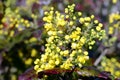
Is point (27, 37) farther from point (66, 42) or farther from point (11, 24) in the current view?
point (66, 42)

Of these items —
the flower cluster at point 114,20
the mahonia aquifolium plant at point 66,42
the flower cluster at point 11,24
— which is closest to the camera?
the mahonia aquifolium plant at point 66,42

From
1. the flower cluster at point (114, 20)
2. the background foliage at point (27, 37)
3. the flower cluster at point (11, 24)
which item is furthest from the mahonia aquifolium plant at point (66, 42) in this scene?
the flower cluster at point (11, 24)

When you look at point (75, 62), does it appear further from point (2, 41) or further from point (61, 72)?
point (2, 41)

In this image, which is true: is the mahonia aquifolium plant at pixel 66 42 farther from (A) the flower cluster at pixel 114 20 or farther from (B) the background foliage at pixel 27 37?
(A) the flower cluster at pixel 114 20

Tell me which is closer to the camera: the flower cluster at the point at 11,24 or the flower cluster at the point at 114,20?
the flower cluster at the point at 114,20

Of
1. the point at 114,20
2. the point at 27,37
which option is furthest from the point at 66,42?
the point at 114,20

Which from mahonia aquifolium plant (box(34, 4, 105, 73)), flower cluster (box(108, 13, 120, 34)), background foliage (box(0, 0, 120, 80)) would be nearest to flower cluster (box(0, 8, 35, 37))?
background foliage (box(0, 0, 120, 80))

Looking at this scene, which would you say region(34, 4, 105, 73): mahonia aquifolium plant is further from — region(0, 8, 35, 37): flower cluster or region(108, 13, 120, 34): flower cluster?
region(0, 8, 35, 37): flower cluster

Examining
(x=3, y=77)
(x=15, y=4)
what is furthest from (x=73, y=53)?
(x=15, y=4)
